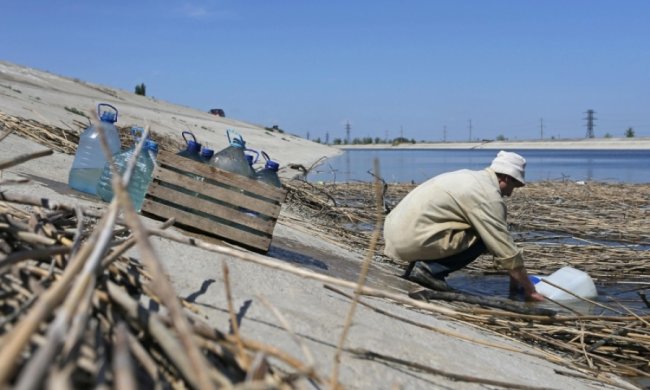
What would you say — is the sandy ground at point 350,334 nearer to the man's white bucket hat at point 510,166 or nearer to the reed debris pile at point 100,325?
the reed debris pile at point 100,325

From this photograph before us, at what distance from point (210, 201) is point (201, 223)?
162 mm

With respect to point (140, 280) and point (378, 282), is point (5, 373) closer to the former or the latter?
point (140, 280)

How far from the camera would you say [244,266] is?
370 centimetres

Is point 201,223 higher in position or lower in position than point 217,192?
lower

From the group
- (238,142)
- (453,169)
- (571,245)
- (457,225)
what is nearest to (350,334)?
(238,142)

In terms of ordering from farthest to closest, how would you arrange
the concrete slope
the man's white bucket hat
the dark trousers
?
the concrete slope < the dark trousers < the man's white bucket hat

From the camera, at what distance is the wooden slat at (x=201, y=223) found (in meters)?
4.61

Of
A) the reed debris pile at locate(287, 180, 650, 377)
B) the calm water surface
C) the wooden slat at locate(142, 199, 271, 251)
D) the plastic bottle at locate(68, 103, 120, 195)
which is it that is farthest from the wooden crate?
the reed debris pile at locate(287, 180, 650, 377)

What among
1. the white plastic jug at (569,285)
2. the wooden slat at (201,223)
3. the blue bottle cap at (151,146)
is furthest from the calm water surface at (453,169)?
the white plastic jug at (569,285)

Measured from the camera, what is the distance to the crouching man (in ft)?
17.5

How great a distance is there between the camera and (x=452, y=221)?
5.64 metres

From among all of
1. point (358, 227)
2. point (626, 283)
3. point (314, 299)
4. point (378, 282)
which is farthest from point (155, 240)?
point (358, 227)

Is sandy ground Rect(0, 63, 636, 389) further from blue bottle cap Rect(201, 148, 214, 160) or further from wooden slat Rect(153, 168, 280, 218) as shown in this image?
blue bottle cap Rect(201, 148, 214, 160)

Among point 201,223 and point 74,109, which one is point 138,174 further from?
point 74,109
